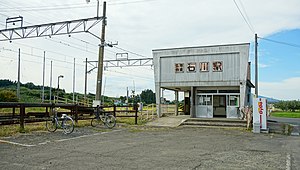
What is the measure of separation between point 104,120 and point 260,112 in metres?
8.11

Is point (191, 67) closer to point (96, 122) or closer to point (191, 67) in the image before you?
point (191, 67)

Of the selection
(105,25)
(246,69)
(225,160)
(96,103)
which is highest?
(105,25)

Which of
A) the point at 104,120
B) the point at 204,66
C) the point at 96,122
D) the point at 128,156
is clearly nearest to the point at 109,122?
the point at 104,120

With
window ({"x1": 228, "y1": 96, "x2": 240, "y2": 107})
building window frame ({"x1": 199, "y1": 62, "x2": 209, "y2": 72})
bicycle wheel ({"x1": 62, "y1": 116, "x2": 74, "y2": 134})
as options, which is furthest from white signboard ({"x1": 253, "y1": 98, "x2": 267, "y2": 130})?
bicycle wheel ({"x1": 62, "y1": 116, "x2": 74, "y2": 134})

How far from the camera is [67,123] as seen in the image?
1179 cm

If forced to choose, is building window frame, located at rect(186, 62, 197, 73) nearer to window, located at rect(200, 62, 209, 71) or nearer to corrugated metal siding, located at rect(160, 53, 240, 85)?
corrugated metal siding, located at rect(160, 53, 240, 85)

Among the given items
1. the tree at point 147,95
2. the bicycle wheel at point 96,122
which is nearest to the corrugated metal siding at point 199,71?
the bicycle wheel at point 96,122

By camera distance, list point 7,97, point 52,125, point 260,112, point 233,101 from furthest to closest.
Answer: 1. point 7,97
2. point 233,101
3. point 260,112
4. point 52,125

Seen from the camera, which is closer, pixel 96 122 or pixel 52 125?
pixel 52 125

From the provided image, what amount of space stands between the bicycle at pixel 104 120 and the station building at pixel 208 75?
6548mm

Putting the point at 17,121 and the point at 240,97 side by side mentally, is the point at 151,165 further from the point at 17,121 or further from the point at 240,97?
the point at 240,97

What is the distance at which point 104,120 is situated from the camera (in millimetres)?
15039

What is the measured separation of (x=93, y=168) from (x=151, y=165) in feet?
4.12

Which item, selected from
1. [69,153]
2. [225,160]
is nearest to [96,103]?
[69,153]
